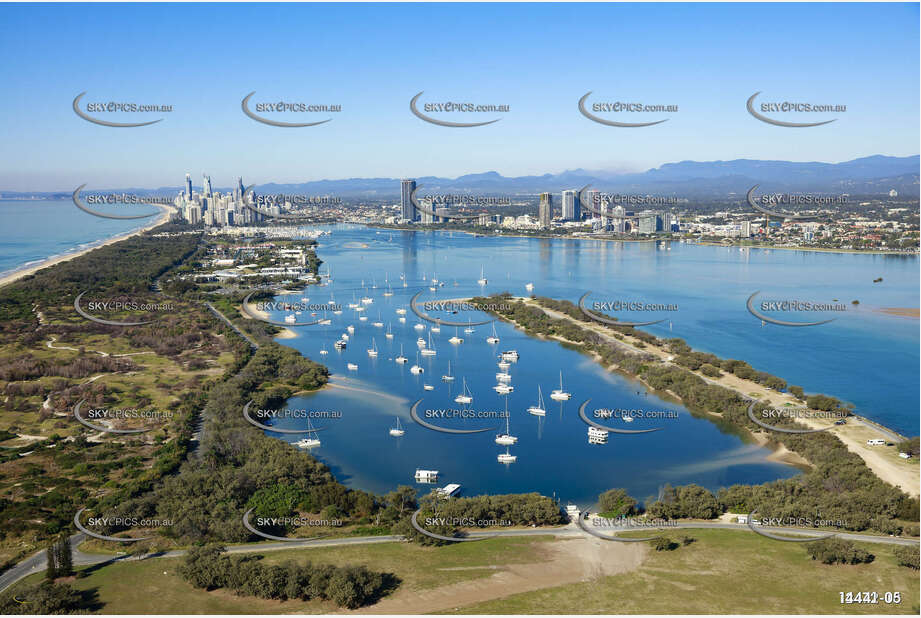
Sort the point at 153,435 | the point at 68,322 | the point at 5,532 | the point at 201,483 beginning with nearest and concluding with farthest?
the point at 5,532 → the point at 201,483 → the point at 153,435 → the point at 68,322

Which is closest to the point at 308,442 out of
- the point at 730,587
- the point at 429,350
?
the point at 429,350

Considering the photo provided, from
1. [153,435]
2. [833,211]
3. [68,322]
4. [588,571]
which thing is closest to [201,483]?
[153,435]

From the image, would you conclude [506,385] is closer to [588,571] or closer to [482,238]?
[588,571]

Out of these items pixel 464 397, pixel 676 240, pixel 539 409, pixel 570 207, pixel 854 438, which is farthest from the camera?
pixel 570 207

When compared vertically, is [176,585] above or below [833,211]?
below

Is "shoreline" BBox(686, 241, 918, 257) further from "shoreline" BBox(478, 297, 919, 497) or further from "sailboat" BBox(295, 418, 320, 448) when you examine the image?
"sailboat" BBox(295, 418, 320, 448)

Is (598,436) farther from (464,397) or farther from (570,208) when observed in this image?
(570,208)

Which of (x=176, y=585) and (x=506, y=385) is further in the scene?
(x=506, y=385)
